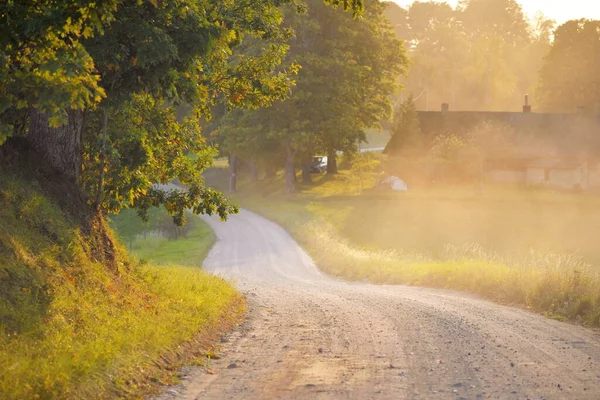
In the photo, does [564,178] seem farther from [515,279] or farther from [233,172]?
[515,279]

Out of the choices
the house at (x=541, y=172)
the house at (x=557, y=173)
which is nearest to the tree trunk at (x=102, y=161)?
the house at (x=541, y=172)

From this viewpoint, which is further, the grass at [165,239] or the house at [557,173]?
the house at [557,173]

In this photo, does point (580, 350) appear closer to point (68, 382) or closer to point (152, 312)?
point (152, 312)

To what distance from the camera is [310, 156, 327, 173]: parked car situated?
82.4 meters

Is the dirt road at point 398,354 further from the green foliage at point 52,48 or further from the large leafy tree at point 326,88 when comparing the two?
the large leafy tree at point 326,88

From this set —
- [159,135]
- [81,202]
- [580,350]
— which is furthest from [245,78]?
[580,350]

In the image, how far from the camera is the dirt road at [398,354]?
9445mm

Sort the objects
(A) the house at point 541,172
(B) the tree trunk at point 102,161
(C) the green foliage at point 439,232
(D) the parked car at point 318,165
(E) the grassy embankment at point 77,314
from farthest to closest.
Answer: (D) the parked car at point 318,165
(A) the house at point 541,172
(C) the green foliage at point 439,232
(B) the tree trunk at point 102,161
(E) the grassy embankment at point 77,314

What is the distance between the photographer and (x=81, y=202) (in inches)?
568

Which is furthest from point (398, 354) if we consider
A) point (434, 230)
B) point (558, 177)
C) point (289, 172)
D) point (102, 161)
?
point (558, 177)

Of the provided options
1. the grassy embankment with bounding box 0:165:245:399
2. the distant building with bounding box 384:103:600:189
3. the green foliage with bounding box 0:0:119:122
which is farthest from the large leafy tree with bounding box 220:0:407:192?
the green foliage with bounding box 0:0:119:122

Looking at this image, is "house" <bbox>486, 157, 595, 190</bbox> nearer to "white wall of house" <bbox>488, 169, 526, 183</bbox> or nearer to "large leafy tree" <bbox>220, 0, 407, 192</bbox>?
"white wall of house" <bbox>488, 169, 526, 183</bbox>

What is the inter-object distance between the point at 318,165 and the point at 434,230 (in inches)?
1068

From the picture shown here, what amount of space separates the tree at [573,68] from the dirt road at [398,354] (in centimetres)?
8737
